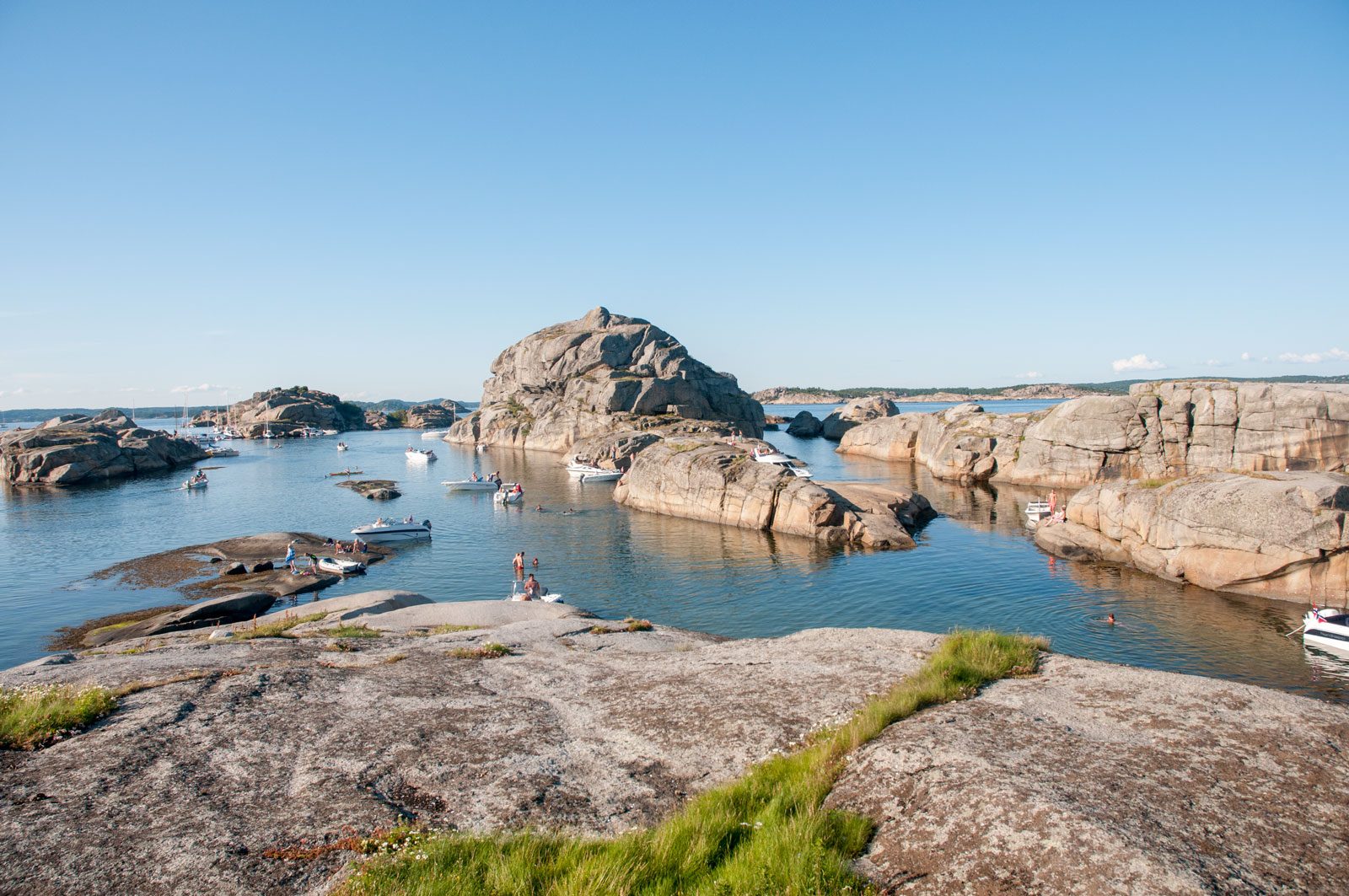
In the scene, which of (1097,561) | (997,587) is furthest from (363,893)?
(1097,561)

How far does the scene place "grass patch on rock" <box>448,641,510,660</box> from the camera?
16656 millimetres

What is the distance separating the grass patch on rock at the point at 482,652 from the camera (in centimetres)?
1666

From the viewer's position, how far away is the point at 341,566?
4384 centimetres

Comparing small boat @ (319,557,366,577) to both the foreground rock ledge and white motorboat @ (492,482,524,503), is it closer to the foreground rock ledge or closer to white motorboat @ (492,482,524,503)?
Result: white motorboat @ (492,482,524,503)

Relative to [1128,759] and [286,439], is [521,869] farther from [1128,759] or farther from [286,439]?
[286,439]

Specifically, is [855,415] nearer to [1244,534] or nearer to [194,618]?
[1244,534]

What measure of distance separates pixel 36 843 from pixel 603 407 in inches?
4412

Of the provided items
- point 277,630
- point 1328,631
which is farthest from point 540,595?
point 1328,631

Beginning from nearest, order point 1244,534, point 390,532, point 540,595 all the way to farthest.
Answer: point 1244,534, point 540,595, point 390,532

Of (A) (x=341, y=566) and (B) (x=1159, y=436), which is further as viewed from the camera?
(B) (x=1159, y=436)

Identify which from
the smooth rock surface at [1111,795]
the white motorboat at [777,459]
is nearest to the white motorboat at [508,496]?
the white motorboat at [777,459]

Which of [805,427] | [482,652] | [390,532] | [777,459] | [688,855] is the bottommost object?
[390,532]

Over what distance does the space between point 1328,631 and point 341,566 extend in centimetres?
5001

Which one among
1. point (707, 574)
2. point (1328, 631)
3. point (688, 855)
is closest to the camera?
point (688, 855)
